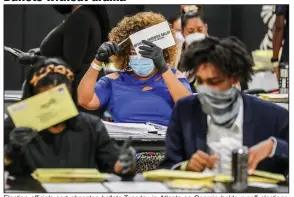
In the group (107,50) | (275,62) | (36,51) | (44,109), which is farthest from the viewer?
(275,62)

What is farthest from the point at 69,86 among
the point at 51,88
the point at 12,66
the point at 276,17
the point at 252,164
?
the point at 276,17

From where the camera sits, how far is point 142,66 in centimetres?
247

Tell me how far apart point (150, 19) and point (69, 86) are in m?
0.59

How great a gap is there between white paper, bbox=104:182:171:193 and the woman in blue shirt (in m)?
0.47

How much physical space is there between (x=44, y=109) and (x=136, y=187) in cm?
32

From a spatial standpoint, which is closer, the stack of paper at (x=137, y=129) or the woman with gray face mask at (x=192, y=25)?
the stack of paper at (x=137, y=129)

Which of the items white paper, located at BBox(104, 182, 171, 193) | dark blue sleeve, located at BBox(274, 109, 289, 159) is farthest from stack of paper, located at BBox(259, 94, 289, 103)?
white paper, located at BBox(104, 182, 171, 193)

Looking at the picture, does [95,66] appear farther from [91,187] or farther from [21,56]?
[91,187]

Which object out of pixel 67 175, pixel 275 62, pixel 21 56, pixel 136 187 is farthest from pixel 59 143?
pixel 275 62

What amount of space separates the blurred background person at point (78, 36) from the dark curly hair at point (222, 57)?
323 millimetres

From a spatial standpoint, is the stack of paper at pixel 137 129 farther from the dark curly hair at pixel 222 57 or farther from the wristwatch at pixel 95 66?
the dark curly hair at pixel 222 57

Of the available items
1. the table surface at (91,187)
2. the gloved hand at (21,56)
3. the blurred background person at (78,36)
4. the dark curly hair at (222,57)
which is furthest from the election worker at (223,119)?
the gloved hand at (21,56)

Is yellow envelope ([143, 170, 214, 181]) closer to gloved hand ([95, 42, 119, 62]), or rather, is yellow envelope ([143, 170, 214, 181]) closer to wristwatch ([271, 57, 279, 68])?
gloved hand ([95, 42, 119, 62])

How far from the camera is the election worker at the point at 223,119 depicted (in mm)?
1966
